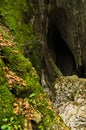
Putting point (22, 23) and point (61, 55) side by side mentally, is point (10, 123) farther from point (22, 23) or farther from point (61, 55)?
point (61, 55)

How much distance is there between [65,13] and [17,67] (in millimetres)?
8436

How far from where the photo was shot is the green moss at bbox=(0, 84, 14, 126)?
359 centimetres

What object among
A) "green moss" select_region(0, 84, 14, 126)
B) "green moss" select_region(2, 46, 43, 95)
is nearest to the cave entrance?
"green moss" select_region(2, 46, 43, 95)

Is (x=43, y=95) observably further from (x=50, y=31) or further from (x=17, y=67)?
(x=50, y=31)

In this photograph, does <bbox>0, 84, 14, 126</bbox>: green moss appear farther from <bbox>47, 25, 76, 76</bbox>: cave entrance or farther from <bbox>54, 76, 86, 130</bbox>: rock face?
<bbox>47, 25, 76, 76</bbox>: cave entrance

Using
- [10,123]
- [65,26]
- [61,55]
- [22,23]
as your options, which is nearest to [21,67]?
[10,123]

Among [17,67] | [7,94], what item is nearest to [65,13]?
[17,67]

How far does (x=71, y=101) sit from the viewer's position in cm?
967

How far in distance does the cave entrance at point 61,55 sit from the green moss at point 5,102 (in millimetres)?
10446

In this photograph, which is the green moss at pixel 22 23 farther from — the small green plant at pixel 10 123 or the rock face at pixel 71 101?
the small green plant at pixel 10 123

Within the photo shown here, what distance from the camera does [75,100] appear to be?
31.6 feet

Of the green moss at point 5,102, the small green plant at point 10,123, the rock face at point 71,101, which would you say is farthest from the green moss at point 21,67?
the rock face at point 71,101

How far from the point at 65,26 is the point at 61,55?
252 centimetres

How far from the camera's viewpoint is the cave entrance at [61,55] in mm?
14555
